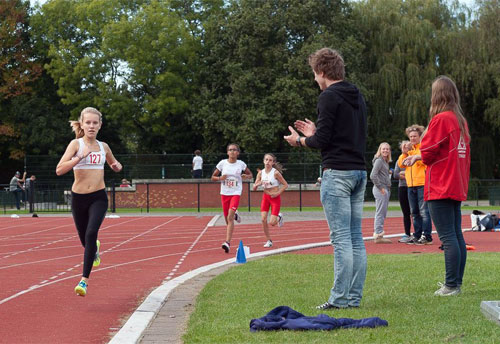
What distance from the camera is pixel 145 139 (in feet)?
167

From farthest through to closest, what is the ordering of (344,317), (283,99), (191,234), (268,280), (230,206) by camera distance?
(283,99)
(191,234)
(230,206)
(268,280)
(344,317)

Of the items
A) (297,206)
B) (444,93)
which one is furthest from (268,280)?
(297,206)

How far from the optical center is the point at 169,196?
36.1m

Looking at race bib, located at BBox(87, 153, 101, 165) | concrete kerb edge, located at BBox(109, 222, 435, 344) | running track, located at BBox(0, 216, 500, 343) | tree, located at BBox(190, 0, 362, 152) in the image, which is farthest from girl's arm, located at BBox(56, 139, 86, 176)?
tree, located at BBox(190, 0, 362, 152)

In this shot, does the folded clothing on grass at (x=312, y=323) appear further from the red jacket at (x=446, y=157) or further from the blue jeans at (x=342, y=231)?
the red jacket at (x=446, y=157)

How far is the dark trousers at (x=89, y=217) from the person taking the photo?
25.3 ft

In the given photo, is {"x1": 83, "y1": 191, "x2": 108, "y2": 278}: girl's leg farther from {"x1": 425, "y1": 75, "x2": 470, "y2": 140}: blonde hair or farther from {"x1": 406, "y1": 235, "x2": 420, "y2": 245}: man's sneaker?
{"x1": 406, "y1": 235, "x2": 420, "y2": 245}: man's sneaker

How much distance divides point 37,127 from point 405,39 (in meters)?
24.4

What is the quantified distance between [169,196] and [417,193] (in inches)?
933

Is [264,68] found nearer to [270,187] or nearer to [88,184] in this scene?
[270,187]

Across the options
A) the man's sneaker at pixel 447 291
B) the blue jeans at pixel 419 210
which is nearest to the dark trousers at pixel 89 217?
the man's sneaker at pixel 447 291

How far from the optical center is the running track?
21.3 feet

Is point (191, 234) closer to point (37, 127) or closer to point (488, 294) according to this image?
point (488, 294)

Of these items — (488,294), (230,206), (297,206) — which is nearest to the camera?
(488,294)
